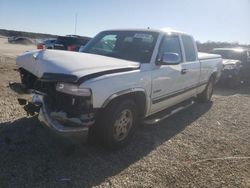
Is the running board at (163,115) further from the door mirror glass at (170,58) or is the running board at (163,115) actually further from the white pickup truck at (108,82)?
the door mirror glass at (170,58)

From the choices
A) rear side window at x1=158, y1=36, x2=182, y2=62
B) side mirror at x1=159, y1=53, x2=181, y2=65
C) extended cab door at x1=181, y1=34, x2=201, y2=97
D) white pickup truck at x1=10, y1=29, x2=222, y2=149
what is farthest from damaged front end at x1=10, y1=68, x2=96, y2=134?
extended cab door at x1=181, y1=34, x2=201, y2=97

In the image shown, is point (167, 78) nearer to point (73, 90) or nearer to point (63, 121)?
point (73, 90)

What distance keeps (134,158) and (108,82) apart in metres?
1.24

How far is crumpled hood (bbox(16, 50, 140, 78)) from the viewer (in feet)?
12.5

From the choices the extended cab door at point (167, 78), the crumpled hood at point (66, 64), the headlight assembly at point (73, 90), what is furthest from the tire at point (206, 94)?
the headlight assembly at point (73, 90)

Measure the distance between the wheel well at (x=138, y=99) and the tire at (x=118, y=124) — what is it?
56mm

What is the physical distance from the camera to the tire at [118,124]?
13.4ft

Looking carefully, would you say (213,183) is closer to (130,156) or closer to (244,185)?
(244,185)

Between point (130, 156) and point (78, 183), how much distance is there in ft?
3.53

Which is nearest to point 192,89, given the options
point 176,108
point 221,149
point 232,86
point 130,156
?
point 176,108

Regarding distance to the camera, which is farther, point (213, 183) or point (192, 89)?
point (192, 89)

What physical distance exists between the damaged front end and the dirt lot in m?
0.21

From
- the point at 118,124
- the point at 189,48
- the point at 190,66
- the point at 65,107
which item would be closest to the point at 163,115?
the point at 190,66

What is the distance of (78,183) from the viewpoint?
3570mm
